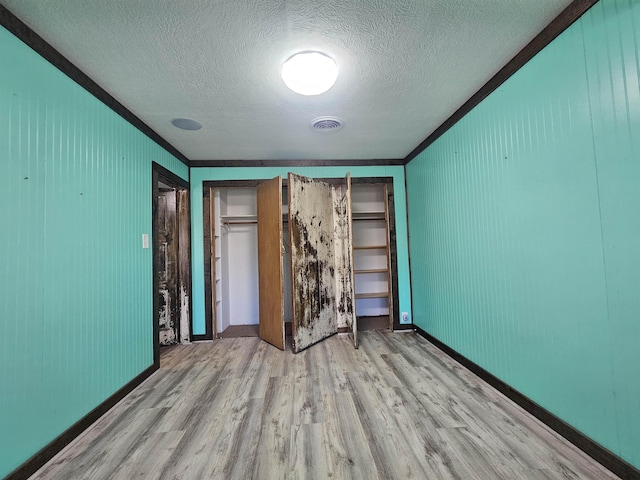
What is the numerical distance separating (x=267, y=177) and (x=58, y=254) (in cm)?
235


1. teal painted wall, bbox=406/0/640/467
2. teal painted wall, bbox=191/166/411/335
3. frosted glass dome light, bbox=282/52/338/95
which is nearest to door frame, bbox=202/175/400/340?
teal painted wall, bbox=191/166/411/335

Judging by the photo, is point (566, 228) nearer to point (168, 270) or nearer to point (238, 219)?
point (238, 219)

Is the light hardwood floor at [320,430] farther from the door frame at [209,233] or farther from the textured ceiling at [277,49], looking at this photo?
the textured ceiling at [277,49]

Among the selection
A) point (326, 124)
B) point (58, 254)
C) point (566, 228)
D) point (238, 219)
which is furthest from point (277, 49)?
point (238, 219)

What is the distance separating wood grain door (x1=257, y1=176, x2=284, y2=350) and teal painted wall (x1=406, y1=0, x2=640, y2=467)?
1.85 metres

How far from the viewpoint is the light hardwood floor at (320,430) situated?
134 centimetres

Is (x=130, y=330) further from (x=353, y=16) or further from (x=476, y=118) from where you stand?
(x=476, y=118)

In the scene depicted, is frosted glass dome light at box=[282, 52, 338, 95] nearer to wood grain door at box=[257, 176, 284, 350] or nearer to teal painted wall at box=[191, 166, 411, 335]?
wood grain door at box=[257, 176, 284, 350]

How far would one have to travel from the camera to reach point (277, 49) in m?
1.58

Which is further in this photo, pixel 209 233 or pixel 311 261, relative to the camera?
pixel 209 233

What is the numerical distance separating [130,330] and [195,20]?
222 cm

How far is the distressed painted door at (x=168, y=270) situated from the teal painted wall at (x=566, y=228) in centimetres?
320

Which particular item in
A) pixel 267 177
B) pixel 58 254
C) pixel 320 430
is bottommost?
pixel 320 430

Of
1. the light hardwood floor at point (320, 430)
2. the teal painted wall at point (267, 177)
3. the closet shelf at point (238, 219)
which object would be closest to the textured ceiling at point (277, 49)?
the teal painted wall at point (267, 177)
